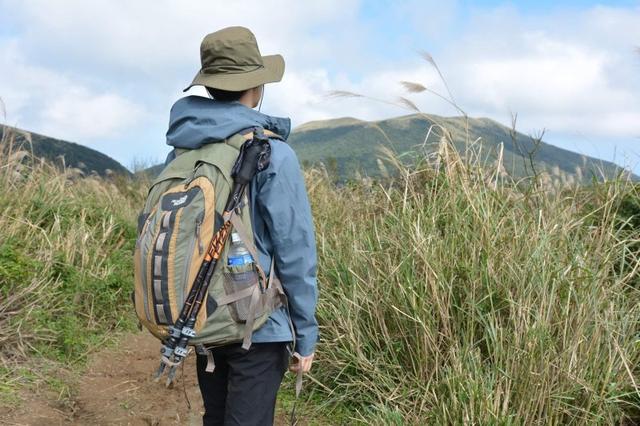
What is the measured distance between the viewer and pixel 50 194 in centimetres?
755

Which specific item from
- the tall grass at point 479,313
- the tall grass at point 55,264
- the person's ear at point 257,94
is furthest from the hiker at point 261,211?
the tall grass at point 55,264

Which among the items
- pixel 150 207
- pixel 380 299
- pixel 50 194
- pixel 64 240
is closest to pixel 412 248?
pixel 380 299

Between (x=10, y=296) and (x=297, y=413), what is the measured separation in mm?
2464

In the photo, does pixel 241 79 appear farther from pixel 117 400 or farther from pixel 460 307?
pixel 117 400

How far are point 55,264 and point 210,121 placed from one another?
4368mm

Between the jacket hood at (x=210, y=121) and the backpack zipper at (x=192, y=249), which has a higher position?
the jacket hood at (x=210, y=121)

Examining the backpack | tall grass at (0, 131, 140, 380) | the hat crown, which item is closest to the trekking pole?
the backpack

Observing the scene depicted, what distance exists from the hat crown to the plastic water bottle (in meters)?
0.64

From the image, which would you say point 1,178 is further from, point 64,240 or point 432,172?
point 432,172

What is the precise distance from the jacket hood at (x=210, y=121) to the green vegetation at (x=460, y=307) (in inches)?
68.0

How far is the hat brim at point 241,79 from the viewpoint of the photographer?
251 cm

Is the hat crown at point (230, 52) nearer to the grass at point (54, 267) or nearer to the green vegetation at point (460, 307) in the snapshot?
the green vegetation at point (460, 307)

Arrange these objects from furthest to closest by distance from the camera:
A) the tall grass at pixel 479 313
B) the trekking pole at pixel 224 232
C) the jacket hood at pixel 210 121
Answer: the tall grass at pixel 479 313
the jacket hood at pixel 210 121
the trekking pole at pixel 224 232

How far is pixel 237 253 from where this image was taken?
240 cm
